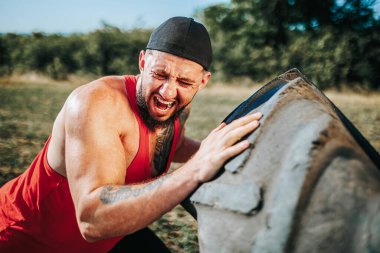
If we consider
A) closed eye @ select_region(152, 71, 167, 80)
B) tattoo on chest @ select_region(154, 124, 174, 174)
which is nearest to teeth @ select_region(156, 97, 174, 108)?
closed eye @ select_region(152, 71, 167, 80)

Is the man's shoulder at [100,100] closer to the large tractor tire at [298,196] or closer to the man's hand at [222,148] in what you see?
the man's hand at [222,148]

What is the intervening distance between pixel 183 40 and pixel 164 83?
11.4 inches

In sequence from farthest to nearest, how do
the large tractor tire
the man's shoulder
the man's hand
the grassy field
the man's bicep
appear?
→ 1. the grassy field
2. the man's shoulder
3. the man's bicep
4. the man's hand
5. the large tractor tire

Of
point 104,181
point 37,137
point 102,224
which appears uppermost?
point 104,181

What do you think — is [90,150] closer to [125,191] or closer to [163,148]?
[125,191]

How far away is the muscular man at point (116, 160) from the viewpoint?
1243 millimetres

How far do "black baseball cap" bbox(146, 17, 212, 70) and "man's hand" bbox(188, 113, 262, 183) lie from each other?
0.85 meters

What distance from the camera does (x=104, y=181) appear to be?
1419mm

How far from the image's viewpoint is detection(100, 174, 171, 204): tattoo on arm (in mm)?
1271

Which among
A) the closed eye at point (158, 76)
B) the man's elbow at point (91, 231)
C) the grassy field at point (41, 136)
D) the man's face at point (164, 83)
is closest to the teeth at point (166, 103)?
the man's face at point (164, 83)

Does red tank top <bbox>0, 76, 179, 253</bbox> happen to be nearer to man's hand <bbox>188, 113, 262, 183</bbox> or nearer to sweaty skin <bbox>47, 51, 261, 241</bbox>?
sweaty skin <bbox>47, 51, 261, 241</bbox>

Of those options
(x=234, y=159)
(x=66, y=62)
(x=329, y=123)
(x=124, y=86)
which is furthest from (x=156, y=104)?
(x=66, y=62)

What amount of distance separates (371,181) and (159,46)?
1424 mm

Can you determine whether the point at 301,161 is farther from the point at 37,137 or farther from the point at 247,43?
the point at 247,43
